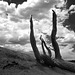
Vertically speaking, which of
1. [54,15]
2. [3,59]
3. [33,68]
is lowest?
[33,68]

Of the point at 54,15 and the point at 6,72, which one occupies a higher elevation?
the point at 54,15

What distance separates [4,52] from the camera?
45.6 ft

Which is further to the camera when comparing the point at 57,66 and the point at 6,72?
the point at 57,66

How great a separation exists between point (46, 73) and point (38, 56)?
2.33 m

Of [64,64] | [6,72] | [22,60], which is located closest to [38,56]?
[22,60]

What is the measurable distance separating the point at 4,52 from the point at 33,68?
3.33 m

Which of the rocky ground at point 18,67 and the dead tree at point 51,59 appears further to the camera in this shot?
the dead tree at point 51,59

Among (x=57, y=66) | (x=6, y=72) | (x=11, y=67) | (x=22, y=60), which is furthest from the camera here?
(x=57, y=66)

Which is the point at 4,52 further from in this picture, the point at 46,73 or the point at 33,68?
the point at 46,73

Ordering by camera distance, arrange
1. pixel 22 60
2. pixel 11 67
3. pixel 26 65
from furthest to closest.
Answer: pixel 22 60
pixel 26 65
pixel 11 67

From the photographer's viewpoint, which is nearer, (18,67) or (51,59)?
(18,67)

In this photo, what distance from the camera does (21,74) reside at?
1125 centimetres

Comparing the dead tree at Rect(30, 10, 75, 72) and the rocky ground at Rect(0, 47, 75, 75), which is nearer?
the rocky ground at Rect(0, 47, 75, 75)

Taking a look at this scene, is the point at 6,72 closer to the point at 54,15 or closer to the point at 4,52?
the point at 4,52
